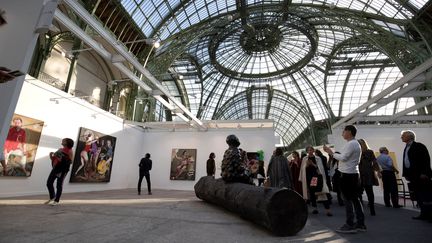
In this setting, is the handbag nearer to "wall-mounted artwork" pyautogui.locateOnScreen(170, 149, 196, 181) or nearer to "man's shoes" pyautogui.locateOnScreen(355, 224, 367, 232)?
"man's shoes" pyautogui.locateOnScreen(355, 224, 367, 232)

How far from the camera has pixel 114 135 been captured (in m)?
15.0

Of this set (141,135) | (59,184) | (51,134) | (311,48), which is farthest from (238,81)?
(59,184)

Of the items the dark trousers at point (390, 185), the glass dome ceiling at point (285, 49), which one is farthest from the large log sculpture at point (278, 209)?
the glass dome ceiling at point (285, 49)

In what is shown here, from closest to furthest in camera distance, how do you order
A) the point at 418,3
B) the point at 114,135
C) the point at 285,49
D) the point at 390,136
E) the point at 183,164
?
the point at 418,3
the point at 114,135
the point at 390,136
the point at 183,164
the point at 285,49

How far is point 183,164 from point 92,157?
6.34 meters

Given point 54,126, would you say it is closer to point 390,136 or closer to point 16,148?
point 16,148

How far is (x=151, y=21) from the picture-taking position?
1716cm

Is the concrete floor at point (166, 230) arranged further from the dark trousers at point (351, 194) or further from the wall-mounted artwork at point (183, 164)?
the wall-mounted artwork at point (183, 164)

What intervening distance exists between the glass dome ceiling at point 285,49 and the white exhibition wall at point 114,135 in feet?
15.0

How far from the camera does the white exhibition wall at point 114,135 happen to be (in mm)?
9594

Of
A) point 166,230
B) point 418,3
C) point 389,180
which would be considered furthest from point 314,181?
point 418,3

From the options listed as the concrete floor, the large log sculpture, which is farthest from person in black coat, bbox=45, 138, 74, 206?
the large log sculpture

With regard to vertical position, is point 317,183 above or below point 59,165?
below

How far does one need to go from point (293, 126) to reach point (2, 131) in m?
45.3
